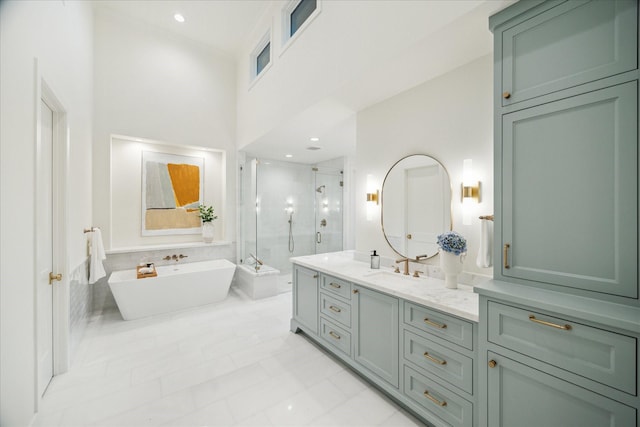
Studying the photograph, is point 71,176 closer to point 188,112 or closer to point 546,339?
point 188,112

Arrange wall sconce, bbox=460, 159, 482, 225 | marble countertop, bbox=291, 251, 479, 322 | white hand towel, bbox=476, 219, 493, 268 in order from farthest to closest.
Result: 1. wall sconce, bbox=460, 159, 482, 225
2. white hand towel, bbox=476, 219, 493, 268
3. marble countertop, bbox=291, 251, 479, 322

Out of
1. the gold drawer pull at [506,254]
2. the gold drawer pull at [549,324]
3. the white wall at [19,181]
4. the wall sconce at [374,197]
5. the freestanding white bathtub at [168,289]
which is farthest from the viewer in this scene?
the freestanding white bathtub at [168,289]

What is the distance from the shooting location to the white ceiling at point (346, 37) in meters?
1.68

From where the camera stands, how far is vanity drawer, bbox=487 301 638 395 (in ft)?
3.37

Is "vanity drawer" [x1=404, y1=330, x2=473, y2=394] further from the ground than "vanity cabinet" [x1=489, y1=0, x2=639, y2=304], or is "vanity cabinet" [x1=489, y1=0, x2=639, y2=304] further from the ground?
"vanity cabinet" [x1=489, y1=0, x2=639, y2=304]

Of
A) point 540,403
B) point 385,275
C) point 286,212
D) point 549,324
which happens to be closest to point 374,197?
point 385,275

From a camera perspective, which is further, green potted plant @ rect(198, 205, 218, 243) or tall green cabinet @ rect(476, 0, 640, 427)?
green potted plant @ rect(198, 205, 218, 243)

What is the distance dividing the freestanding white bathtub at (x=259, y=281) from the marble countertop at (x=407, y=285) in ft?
4.82

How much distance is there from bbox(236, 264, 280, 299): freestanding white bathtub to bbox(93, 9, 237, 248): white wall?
2.71 ft

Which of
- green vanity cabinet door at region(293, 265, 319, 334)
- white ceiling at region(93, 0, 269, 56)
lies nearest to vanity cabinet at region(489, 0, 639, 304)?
green vanity cabinet door at region(293, 265, 319, 334)

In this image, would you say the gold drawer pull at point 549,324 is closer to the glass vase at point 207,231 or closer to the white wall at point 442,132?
the white wall at point 442,132

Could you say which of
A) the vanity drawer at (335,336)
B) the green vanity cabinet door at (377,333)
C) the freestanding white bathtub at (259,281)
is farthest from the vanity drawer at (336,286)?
the freestanding white bathtub at (259,281)

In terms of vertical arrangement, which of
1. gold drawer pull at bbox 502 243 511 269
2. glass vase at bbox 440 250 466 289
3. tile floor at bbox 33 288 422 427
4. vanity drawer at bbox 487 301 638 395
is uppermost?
gold drawer pull at bbox 502 243 511 269

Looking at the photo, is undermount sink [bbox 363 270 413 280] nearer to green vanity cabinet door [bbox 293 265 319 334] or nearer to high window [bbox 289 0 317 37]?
green vanity cabinet door [bbox 293 265 319 334]
